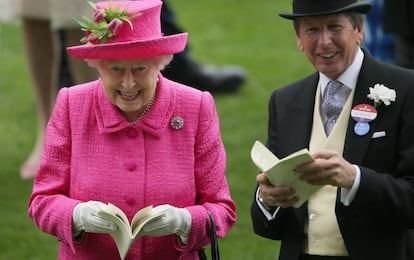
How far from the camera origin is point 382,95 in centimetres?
512

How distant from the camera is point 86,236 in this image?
17.0ft

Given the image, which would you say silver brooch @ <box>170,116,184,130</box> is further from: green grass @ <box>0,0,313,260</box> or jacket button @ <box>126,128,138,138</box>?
green grass @ <box>0,0,313,260</box>

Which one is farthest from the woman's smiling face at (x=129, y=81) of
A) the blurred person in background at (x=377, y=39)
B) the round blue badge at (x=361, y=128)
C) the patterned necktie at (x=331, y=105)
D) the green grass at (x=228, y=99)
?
the blurred person in background at (x=377, y=39)

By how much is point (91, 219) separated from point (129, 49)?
682 mm

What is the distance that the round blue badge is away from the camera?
5.13 meters

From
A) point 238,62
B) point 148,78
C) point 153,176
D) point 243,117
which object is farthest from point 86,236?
point 238,62

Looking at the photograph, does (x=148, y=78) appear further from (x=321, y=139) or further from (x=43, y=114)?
(x=43, y=114)

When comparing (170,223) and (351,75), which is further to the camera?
(351,75)

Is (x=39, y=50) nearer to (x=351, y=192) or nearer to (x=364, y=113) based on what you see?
(x=364, y=113)

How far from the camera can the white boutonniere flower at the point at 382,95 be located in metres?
5.12

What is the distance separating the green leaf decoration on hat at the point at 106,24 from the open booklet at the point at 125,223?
0.68 meters

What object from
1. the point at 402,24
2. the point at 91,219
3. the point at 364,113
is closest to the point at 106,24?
the point at 91,219

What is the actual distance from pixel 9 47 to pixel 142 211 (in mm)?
8177

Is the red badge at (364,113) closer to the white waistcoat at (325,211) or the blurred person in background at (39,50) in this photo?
the white waistcoat at (325,211)
